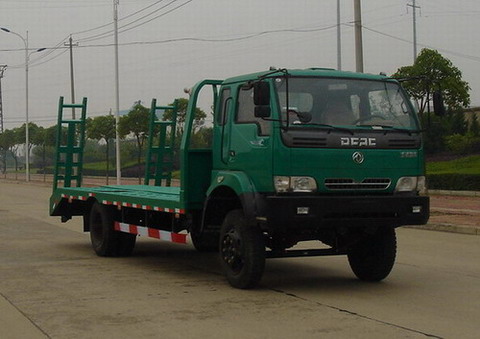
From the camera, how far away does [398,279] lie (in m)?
9.71

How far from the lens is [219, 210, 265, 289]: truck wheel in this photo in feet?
28.0

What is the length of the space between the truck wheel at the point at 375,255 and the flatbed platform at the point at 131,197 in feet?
7.55

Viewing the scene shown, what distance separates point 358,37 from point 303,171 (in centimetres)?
1474

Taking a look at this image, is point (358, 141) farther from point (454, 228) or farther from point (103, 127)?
point (103, 127)

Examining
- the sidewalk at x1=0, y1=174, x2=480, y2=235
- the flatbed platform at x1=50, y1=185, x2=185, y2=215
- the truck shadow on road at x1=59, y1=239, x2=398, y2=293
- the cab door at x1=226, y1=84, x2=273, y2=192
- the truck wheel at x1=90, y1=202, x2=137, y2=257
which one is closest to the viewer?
the cab door at x1=226, y1=84, x2=273, y2=192

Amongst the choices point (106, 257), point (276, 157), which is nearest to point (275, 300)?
point (276, 157)

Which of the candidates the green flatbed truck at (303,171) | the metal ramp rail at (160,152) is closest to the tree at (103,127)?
the metal ramp rail at (160,152)

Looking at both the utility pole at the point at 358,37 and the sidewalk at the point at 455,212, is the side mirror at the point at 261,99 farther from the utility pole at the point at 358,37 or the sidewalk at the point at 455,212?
the utility pole at the point at 358,37

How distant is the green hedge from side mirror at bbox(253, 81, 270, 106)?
2036 cm

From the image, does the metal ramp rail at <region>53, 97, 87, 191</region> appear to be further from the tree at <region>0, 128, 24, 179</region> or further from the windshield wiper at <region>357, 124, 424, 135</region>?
the tree at <region>0, 128, 24, 179</region>

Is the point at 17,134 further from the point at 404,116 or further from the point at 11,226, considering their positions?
the point at 404,116

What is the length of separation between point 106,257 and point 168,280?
274 centimetres

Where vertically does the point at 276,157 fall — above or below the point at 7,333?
above

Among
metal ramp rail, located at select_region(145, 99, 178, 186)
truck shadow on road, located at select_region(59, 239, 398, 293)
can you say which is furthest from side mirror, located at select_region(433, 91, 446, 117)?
metal ramp rail, located at select_region(145, 99, 178, 186)
